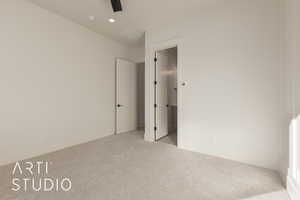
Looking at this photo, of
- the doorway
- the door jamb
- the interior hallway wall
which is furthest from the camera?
the interior hallway wall

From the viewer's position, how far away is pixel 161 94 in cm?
398

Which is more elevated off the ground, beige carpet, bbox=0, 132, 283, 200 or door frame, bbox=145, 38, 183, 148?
door frame, bbox=145, 38, 183, 148

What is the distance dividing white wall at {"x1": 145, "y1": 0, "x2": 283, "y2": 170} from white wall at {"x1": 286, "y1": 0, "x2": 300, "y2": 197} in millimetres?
392

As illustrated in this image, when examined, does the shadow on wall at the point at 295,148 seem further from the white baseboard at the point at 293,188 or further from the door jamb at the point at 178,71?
the door jamb at the point at 178,71

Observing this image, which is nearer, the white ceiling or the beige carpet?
the beige carpet

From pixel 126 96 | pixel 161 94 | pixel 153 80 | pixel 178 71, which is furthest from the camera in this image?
pixel 126 96

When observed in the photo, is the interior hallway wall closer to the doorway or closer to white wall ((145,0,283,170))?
the doorway

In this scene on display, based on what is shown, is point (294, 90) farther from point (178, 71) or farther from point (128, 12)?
point (128, 12)

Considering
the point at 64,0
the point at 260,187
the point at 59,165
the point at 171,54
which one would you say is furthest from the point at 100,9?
the point at 260,187

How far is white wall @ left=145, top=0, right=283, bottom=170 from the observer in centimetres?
221

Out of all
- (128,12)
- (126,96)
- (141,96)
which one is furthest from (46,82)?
(141,96)

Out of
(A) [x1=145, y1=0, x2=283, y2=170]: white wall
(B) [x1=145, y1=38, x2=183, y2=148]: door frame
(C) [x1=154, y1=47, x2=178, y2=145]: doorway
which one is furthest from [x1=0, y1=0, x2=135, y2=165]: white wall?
(A) [x1=145, y1=0, x2=283, y2=170]: white wall

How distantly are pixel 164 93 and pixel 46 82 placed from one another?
278cm

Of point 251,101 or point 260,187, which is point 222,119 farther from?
point 260,187
